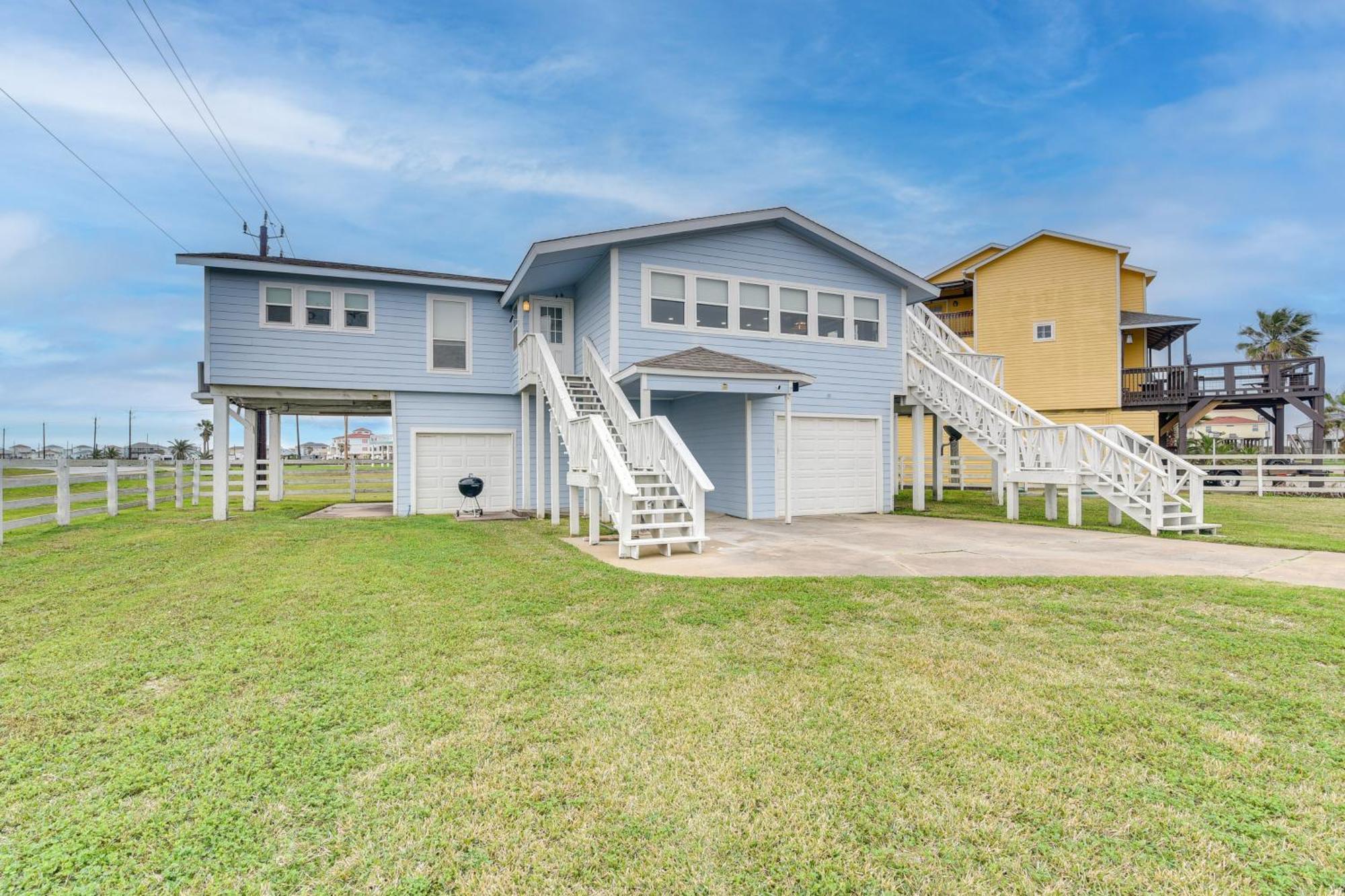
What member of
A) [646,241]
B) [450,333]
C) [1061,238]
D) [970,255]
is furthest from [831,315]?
[970,255]

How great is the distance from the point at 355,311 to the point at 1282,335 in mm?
43359

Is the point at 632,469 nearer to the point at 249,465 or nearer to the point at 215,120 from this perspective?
the point at 249,465

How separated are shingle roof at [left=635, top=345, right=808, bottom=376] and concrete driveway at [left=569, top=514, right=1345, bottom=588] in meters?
2.73

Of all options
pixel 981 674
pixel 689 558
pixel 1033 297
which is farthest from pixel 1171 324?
pixel 981 674

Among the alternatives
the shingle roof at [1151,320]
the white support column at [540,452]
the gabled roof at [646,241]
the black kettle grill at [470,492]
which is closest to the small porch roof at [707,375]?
the white support column at [540,452]

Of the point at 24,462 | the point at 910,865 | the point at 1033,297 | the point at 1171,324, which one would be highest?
the point at 1033,297

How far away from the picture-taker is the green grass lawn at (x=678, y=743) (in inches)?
79.3

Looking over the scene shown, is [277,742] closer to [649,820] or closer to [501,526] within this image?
[649,820]

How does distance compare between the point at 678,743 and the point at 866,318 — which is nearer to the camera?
the point at 678,743

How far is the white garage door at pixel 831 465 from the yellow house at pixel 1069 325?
33.4 ft

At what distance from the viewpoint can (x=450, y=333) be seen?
543 inches

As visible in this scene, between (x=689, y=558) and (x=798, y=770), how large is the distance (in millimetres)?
4813

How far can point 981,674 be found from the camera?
361 cm

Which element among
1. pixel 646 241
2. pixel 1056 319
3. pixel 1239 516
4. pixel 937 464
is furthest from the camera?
pixel 1056 319
